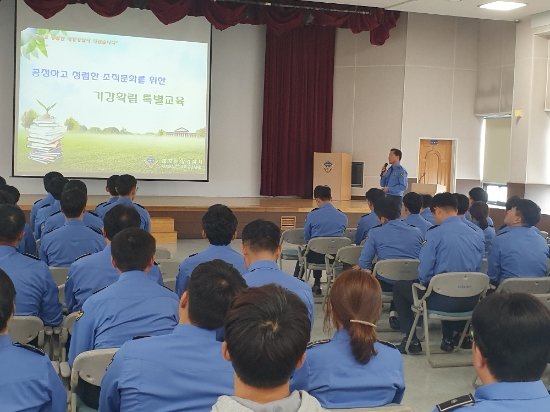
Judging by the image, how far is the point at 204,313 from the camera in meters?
1.92

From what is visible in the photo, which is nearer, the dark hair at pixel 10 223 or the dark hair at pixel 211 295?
the dark hair at pixel 211 295

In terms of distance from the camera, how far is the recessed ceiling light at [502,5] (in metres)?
9.36

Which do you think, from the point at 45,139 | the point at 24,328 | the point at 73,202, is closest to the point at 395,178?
the point at 45,139

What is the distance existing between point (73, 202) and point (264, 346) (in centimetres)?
335

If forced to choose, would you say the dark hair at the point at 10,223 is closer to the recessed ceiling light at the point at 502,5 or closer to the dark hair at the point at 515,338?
the dark hair at the point at 515,338

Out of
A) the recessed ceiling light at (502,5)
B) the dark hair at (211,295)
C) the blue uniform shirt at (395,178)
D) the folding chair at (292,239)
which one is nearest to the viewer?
the dark hair at (211,295)

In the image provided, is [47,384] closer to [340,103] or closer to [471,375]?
[471,375]

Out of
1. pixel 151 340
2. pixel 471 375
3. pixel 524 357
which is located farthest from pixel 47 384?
pixel 471 375

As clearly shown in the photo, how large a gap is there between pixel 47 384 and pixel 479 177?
11559 millimetres

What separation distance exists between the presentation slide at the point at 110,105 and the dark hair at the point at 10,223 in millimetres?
7436

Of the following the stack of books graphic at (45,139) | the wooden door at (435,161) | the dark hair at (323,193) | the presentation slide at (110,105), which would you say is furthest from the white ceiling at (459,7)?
the stack of books graphic at (45,139)

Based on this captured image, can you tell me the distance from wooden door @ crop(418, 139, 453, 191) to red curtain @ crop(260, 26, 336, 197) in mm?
1831

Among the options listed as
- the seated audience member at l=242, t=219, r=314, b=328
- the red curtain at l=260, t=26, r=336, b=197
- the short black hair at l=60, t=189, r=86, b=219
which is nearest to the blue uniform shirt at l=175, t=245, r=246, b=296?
the seated audience member at l=242, t=219, r=314, b=328

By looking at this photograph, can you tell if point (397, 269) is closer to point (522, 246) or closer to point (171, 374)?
point (522, 246)
